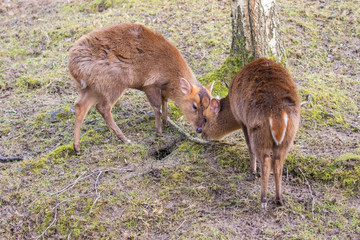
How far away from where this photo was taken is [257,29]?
5.50 m

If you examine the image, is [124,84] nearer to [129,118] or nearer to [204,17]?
[129,118]

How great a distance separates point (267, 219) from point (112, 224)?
1504 mm

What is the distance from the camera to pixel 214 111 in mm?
5098

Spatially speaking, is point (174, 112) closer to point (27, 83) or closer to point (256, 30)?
point (256, 30)

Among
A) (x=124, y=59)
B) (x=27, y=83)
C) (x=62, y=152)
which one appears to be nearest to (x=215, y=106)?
(x=124, y=59)

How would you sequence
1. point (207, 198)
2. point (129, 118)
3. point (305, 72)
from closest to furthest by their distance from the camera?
point (207, 198) → point (129, 118) → point (305, 72)

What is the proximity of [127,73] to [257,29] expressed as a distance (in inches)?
76.3

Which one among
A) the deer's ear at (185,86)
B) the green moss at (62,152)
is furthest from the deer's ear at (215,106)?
the green moss at (62,152)

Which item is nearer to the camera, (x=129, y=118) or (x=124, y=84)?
(x=124, y=84)

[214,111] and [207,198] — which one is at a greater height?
[214,111]

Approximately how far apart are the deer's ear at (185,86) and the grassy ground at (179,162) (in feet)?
1.68

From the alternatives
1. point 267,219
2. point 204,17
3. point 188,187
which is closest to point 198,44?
point 204,17

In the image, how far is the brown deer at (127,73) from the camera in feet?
16.7

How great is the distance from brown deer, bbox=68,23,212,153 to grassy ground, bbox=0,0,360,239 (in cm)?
34
